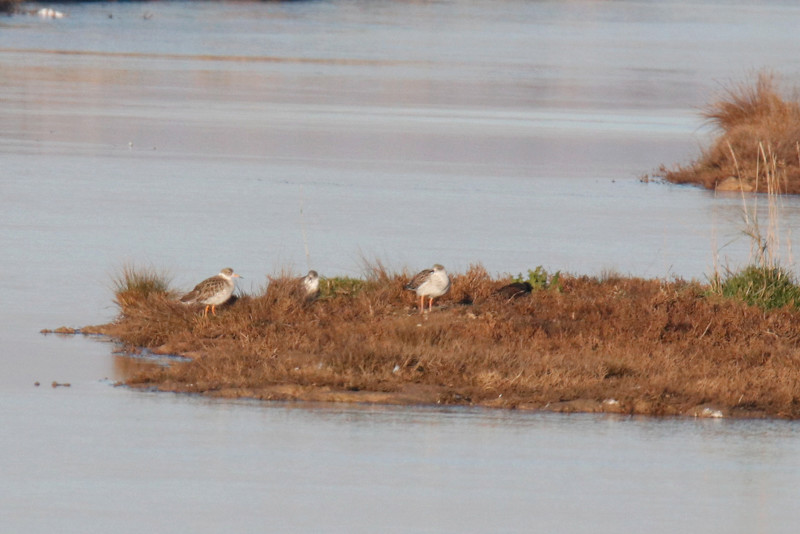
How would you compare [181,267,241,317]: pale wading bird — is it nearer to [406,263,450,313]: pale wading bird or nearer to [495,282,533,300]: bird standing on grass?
[406,263,450,313]: pale wading bird

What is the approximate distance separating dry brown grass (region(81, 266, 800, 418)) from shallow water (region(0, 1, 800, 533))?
29 cm

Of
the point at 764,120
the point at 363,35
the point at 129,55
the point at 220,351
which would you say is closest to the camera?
the point at 220,351

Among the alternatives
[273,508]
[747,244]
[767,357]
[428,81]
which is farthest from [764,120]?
[428,81]

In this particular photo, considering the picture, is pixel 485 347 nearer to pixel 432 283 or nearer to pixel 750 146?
pixel 432 283

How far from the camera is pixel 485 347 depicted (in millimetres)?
10844

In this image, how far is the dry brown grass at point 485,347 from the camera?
10172mm

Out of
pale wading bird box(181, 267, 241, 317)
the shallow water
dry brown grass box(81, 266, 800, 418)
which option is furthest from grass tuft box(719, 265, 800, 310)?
pale wading bird box(181, 267, 241, 317)

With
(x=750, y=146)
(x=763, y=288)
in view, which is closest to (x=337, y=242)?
(x=763, y=288)

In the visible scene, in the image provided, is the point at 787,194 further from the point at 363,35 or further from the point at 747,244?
the point at 363,35

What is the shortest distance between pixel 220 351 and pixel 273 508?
308cm

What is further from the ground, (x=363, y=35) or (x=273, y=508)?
(x=363, y=35)

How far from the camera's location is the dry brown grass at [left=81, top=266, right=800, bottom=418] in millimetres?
10172

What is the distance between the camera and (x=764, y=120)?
82.1ft


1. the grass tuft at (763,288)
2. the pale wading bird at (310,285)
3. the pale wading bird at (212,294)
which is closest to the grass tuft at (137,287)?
the pale wading bird at (212,294)
